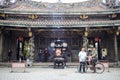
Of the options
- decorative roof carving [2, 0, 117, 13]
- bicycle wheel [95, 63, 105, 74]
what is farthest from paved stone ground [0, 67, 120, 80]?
decorative roof carving [2, 0, 117, 13]

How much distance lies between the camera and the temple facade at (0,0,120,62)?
21297 millimetres

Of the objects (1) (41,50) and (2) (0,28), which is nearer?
(2) (0,28)

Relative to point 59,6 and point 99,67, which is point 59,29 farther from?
point 99,67

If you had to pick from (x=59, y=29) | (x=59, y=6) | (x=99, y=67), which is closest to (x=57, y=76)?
(x=99, y=67)

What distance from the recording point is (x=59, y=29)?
21.0m

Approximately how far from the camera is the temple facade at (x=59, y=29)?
69.9 ft

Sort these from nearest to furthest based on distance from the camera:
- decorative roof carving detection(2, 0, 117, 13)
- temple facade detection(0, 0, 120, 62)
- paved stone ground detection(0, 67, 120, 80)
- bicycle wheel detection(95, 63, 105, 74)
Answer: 1. paved stone ground detection(0, 67, 120, 80)
2. bicycle wheel detection(95, 63, 105, 74)
3. temple facade detection(0, 0, 120, 62)
4. decorative roof carving detection(2, 0, 117, 13)

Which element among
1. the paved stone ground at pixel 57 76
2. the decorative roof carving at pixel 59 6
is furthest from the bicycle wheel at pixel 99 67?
the decorative roof carving at pixel 59 6

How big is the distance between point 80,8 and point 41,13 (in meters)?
4.80

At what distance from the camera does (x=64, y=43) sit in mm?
22281

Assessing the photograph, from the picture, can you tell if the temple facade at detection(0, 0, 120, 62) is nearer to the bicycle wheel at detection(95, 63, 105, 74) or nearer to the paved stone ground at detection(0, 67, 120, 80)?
the bicycle wheel at detection(95, 63, 105, 74)

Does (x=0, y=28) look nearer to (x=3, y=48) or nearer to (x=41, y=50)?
(x=3, y=48)

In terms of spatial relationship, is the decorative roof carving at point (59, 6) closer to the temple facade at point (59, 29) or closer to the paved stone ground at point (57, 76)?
the temple facade at point (59, 29)

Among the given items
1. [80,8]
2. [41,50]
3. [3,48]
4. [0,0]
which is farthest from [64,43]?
[0,0]
